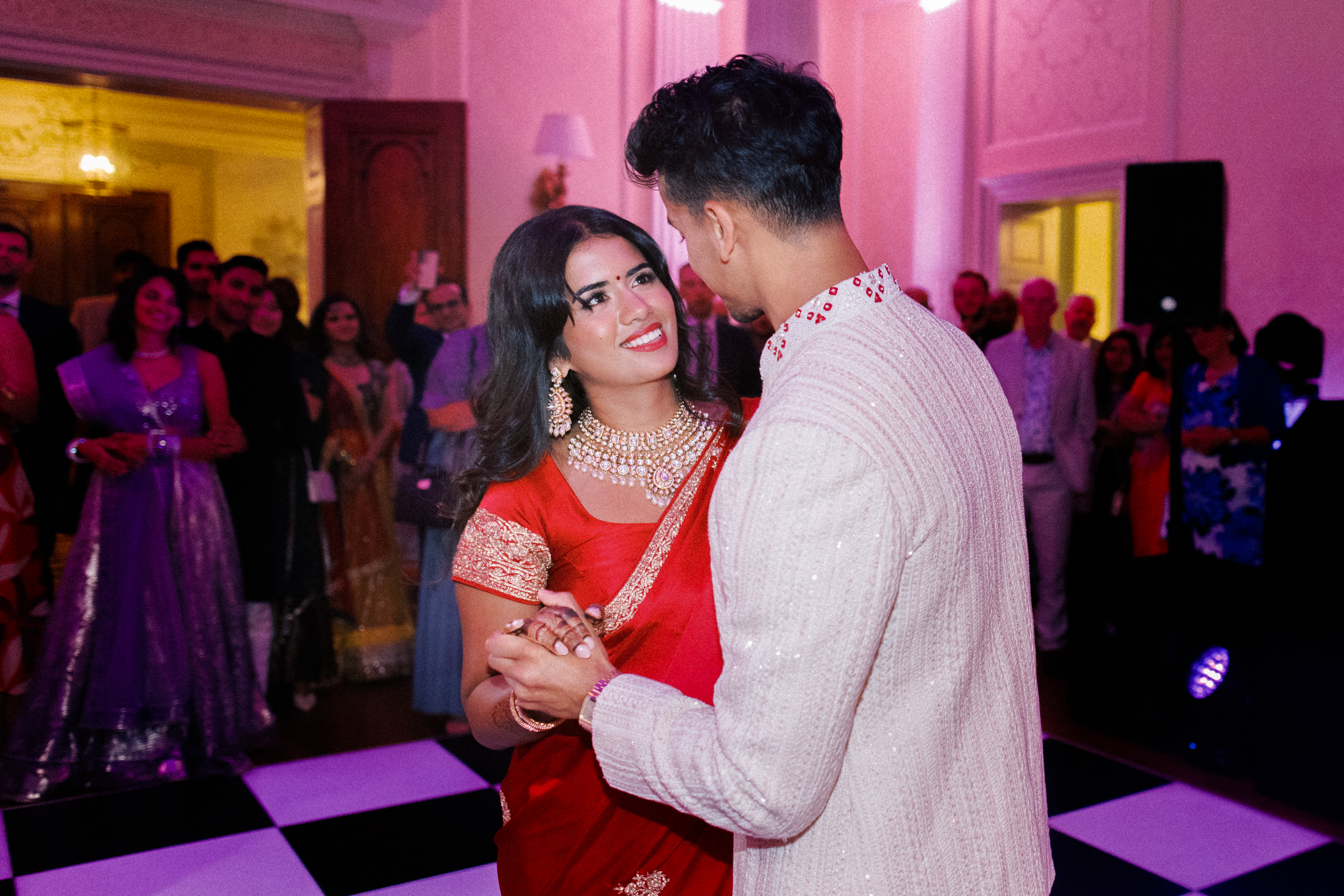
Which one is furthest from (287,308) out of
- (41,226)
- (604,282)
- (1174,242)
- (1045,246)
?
(41,226)

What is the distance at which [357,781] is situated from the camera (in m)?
3.06

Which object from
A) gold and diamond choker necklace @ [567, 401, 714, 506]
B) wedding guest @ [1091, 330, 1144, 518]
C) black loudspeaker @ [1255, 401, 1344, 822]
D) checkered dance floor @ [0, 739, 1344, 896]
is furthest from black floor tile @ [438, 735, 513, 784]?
wedding guest @ [1091, 330, 1144, 518]

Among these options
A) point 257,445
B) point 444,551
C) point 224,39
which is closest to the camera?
point 257,445

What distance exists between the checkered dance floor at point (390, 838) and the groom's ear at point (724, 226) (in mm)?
1859

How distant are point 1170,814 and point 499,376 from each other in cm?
235

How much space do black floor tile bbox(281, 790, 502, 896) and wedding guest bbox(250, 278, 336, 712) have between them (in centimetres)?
116

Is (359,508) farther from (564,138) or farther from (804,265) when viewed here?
(804,265)

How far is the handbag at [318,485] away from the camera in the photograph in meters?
3.87

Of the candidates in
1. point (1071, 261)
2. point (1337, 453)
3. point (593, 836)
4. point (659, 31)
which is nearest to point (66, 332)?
point (593, 836)

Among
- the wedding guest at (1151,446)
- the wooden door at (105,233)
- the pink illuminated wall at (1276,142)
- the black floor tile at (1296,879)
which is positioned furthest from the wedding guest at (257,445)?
the wooden door at (105,233)

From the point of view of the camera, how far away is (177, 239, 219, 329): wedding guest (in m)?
4.29

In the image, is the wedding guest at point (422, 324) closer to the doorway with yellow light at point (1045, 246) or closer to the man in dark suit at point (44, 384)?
the man in dark suit at point (44, 384)

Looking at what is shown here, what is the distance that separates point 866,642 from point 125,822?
8.83 feet

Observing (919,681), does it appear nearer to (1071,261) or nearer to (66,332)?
(66,332)
